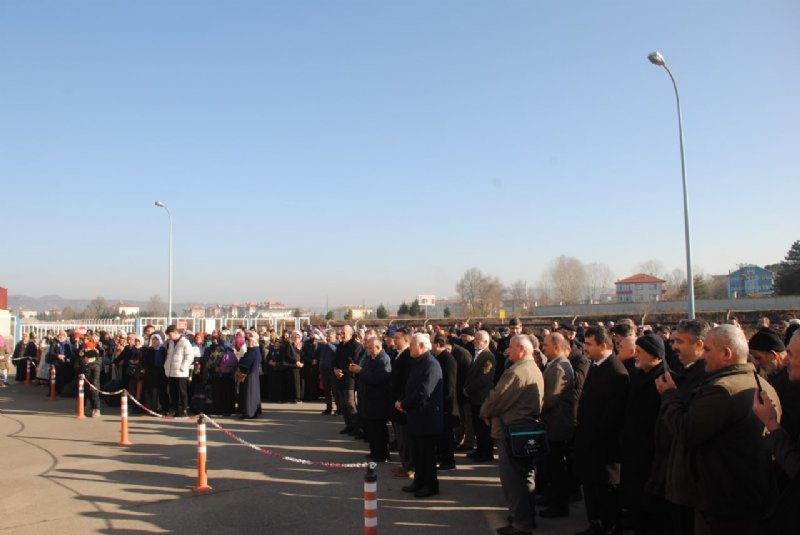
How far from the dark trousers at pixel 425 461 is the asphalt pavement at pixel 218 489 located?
21 centimetres

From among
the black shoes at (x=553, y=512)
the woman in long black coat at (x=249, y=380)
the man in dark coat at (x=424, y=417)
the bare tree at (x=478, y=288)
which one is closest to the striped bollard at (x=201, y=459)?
the man in dark coat at (x=424, y=417)

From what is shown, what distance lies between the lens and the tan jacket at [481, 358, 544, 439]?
6270 millimetres

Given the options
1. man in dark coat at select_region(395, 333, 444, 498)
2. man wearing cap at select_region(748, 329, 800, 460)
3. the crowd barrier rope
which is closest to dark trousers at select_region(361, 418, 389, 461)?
the crowd barrier rope

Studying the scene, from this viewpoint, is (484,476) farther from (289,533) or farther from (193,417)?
(193,417)

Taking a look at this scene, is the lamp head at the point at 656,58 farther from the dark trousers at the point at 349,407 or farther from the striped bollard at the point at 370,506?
the striped bollard at the point at 370,506

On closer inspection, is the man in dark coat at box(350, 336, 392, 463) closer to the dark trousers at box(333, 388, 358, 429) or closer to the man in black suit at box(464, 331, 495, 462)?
the man in black suit at box(464, 331, 495, 462)

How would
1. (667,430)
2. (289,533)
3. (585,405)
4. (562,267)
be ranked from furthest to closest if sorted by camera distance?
(562,267), (289,533), (585,405), (667,430)

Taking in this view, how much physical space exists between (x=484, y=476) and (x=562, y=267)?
348 ft

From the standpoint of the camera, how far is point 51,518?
6.91 m

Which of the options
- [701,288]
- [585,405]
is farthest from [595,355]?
[701,288]

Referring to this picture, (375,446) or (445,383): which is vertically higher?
(445,383)

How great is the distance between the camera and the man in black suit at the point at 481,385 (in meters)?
9.34

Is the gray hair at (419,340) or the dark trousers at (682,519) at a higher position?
the gray hair at (419,340)

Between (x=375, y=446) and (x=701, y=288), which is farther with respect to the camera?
(x=701, y=288)
